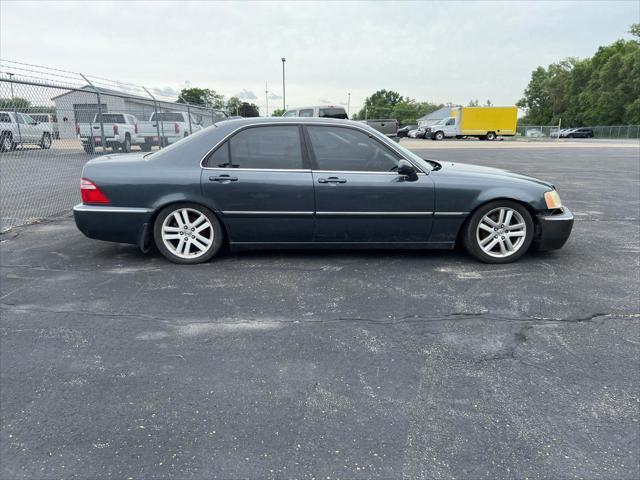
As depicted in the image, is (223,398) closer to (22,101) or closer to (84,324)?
(84,324)

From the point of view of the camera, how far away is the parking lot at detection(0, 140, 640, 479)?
201 cm

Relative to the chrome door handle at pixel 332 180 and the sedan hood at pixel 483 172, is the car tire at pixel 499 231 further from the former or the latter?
the chrome door handle at pixel 332 180

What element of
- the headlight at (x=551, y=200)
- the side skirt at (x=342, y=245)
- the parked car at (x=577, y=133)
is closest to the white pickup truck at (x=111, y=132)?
the side skirt at (x=342, y=245)

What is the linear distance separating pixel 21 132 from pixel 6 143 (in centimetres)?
41

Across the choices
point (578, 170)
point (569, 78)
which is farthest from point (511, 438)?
point (569, 78)

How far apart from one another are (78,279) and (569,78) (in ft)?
308

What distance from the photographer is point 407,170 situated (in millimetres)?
4434

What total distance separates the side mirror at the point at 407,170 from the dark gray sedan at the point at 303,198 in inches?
0.4

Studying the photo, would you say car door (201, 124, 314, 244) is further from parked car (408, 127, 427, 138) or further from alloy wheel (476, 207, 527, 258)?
parked car (408, 127, 427, 138)

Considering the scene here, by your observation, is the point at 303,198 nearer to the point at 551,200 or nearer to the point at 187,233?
the point at 187,233

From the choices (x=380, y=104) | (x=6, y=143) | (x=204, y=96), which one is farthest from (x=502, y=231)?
(x=380, y=104)

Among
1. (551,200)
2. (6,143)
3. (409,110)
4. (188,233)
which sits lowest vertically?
(188,233)

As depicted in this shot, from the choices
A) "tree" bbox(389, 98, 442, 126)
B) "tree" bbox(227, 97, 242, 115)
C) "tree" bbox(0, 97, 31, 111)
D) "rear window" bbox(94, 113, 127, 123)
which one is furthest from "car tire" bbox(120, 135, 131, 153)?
"tree" bbox(389, 98, 442, 126)

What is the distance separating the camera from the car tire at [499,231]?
458 centimetres
